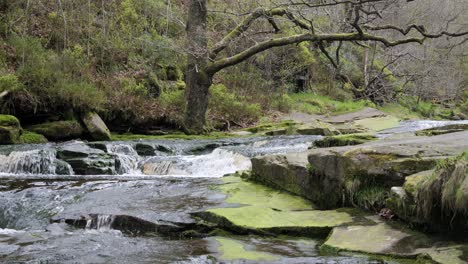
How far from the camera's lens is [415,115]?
89.7 ft

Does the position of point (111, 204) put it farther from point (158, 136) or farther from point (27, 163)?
point (158, 136)

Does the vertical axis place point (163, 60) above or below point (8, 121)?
above

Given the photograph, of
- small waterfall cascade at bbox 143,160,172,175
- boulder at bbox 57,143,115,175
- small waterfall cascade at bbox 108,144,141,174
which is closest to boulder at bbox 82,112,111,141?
small waterfall cascade at bbox 108,144,141,174

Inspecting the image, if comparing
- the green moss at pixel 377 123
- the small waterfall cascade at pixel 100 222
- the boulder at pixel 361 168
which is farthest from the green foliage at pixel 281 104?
the small waterfall cascade at pixel 100 222

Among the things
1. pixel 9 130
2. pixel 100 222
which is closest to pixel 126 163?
pixel 9 130

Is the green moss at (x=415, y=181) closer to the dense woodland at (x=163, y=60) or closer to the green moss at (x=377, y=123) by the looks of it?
the dense woodland at (x=163, y=60)

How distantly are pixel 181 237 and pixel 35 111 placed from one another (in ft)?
28.2

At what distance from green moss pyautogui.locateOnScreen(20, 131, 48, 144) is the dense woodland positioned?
655mm

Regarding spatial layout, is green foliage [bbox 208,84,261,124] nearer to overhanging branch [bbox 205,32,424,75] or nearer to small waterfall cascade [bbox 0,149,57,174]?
overhanging branch [bbox 205,32,424,75]

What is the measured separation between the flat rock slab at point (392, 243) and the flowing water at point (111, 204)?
0.19 meters

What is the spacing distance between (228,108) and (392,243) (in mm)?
13329

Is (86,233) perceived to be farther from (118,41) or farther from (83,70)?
(118,41)

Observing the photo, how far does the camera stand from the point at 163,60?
59.7 ft

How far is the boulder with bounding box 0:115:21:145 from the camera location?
1066 centimetres
